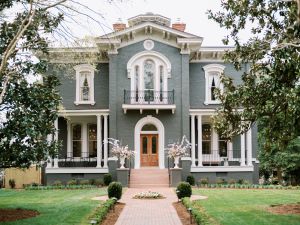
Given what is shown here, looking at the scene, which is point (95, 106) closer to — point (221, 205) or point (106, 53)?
point (106, 53)

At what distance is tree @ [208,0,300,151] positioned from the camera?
1330 cm

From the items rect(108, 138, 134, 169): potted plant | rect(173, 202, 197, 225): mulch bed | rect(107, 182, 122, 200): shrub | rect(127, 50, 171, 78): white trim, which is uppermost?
rect(127, 50, 171, 78): white trim

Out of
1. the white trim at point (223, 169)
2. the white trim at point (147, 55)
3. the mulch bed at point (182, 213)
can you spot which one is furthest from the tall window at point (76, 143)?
the mulch bed at point (182, 213)

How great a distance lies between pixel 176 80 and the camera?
3102 centimetres

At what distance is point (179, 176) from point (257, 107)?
46.8 ft

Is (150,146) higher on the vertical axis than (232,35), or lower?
lower

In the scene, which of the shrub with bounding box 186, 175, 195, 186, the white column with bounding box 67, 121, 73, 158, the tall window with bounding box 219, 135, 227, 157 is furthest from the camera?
the tall window with bounding box 219, 135, 227, 157

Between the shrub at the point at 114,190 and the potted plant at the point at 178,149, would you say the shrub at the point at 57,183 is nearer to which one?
the potted plant at the point at 178,149

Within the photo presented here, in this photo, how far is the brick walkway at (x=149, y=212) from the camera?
47.8 ft

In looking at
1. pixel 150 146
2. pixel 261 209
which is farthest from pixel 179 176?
pixel 261 209

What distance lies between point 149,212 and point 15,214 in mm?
4449

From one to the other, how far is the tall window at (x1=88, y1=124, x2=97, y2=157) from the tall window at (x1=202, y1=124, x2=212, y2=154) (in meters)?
7.39

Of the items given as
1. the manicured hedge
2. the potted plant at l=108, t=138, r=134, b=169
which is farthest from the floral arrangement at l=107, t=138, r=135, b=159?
the manicured hedge

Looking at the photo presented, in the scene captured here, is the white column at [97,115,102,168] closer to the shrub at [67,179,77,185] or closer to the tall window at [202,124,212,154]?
the shrub at [67,179,77,185]
